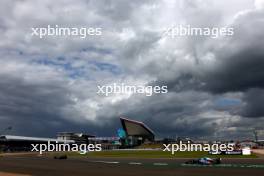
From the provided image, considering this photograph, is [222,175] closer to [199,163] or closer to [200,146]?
[199,163]

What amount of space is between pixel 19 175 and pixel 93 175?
9.72m

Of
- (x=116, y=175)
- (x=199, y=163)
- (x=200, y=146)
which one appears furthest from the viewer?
(x=200, y=146)

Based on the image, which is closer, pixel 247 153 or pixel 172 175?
pixel 172 175

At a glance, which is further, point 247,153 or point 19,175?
point 247,153

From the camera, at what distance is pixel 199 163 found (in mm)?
63875

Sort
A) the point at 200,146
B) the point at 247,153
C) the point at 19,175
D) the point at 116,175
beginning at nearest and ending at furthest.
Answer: the point at 116,175
the point at 19,175
the point at 247,153
the point at 200,146

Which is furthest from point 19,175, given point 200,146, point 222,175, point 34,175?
point 200,146

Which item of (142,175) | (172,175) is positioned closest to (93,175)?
(142,175)

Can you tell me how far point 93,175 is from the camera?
44.5 metres

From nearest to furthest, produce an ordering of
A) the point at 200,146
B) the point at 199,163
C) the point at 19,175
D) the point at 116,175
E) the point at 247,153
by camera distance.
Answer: the point at 116,175
the point at 19,175
the point at 199,163
the point at 247,153
the point at 200,146

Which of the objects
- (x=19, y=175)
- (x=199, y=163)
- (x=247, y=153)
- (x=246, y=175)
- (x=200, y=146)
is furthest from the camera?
(x=200, y=146)

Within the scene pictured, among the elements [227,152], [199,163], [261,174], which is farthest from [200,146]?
[261,174]

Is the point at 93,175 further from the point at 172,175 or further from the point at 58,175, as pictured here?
the point at 172,175

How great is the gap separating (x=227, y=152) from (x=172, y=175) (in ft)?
203
